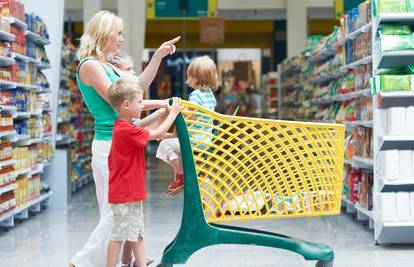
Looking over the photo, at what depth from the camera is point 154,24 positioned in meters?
23.0

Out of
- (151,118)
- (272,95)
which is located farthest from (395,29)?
(272,95)

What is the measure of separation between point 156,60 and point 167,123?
0.54 meters

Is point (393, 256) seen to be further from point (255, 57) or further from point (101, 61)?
point (255, 57)

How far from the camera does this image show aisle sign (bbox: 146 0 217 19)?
17922mm

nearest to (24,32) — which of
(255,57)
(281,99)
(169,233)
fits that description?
(169,233)

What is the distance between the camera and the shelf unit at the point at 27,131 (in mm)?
6664

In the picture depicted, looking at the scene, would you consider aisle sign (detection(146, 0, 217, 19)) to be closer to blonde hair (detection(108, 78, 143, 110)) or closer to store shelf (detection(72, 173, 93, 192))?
store shelf (detection(72, 173, 93, 192))

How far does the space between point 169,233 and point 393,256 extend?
1961mm

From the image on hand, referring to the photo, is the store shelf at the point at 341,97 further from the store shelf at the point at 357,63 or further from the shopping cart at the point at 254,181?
the shopping cart at the point at 254,181

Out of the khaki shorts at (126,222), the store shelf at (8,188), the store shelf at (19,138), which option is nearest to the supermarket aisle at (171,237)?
the store shelf at (8,188)

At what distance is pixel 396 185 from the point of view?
5617 mm

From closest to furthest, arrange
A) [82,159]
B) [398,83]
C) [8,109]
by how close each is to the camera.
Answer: [398,83] < [8,109] < [82,159]

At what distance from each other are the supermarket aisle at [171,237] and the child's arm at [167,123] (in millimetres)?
1420

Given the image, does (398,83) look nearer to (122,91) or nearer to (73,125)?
(122,91)
